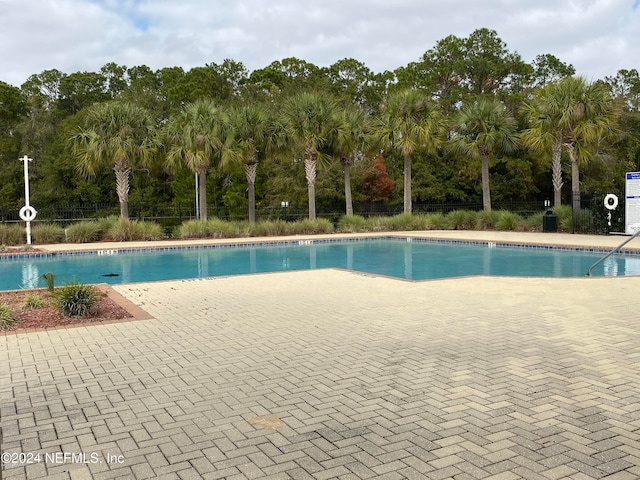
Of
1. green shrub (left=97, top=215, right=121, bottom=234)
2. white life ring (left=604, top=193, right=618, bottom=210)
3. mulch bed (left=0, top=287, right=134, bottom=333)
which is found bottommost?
mulch bed (left=0, top=287, right=134, bottom=333)

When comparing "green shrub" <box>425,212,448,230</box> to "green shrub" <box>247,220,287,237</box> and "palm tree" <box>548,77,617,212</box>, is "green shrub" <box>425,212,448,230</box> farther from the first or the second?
"green shrub" <box>247,220,287,237</box>

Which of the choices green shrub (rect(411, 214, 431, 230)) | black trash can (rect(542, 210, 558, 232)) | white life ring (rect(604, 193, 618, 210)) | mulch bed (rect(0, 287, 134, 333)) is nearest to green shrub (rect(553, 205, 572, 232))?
black trash can (rect(542, 210, 558, 232))

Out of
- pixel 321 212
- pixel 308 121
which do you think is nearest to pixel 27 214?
pixel 308 121

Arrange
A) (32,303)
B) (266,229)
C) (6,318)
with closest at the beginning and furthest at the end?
(6,318) < (32,303) < (266,229)

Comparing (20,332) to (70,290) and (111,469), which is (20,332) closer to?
(70,290)

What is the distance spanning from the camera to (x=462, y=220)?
25.1 m

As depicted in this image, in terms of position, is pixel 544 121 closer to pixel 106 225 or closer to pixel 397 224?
pixel 397 224

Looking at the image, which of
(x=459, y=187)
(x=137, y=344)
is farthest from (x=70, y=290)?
(x=459, y=187)

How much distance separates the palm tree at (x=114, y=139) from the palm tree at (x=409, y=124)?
1009 cm

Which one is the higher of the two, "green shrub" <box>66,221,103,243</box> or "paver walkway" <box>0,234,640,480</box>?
"green shrub" <box>66,221,103,243</box>

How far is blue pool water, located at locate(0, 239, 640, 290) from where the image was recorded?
12.5 m

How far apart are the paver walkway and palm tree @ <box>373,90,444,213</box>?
1832 cm

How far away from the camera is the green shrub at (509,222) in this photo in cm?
2341

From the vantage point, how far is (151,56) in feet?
127
